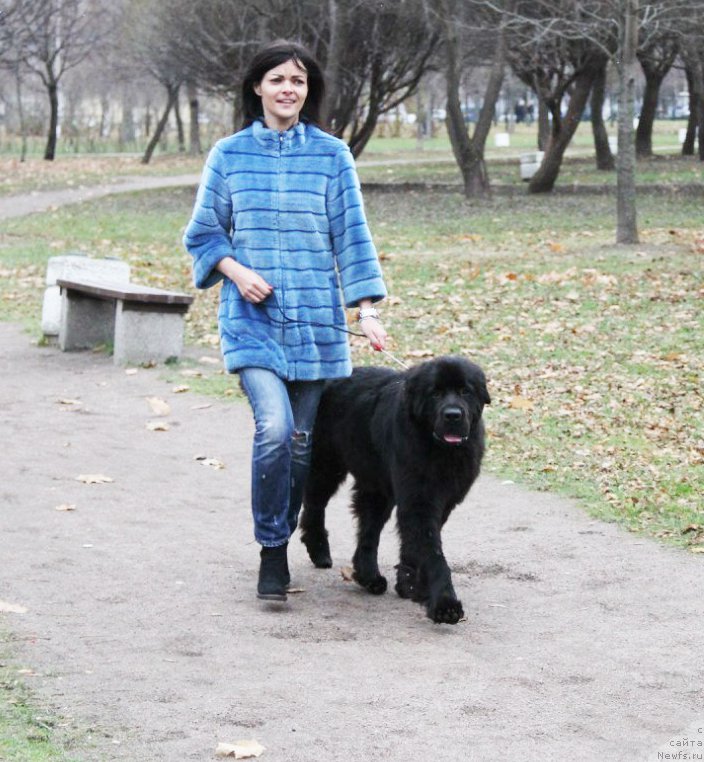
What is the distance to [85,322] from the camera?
13.8 metres

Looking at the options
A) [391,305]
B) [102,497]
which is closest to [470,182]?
[391,305]

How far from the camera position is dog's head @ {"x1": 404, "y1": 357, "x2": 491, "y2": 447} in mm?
5504

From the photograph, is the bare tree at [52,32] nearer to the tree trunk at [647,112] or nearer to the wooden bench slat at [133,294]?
the tree trunk at [647,112]

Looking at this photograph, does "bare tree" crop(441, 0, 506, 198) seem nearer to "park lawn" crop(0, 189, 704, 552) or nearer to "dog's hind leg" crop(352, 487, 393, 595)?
"park lawn" crop(0, 189, 704, 552)

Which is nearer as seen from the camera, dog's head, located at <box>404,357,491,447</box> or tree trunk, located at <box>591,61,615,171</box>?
dog's head, located at <box>404,357,491,447</box>

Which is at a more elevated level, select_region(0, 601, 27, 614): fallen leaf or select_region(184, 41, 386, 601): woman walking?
select_region(184, 41, 386, 601): woman walking

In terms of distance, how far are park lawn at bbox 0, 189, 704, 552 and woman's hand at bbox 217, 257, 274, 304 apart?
8.80ft

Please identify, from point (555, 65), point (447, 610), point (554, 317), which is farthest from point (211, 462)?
point (555, 65)

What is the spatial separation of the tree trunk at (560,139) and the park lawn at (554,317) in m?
2.72

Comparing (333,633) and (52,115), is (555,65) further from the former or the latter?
(333,633)

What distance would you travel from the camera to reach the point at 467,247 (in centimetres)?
2092

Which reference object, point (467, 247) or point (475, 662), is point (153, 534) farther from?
point (467, 247)

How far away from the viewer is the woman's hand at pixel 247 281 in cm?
562

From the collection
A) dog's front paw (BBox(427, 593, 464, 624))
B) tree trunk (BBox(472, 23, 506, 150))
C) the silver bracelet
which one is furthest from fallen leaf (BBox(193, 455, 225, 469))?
tree trunk (BBox(472, 23, 506, 150))
